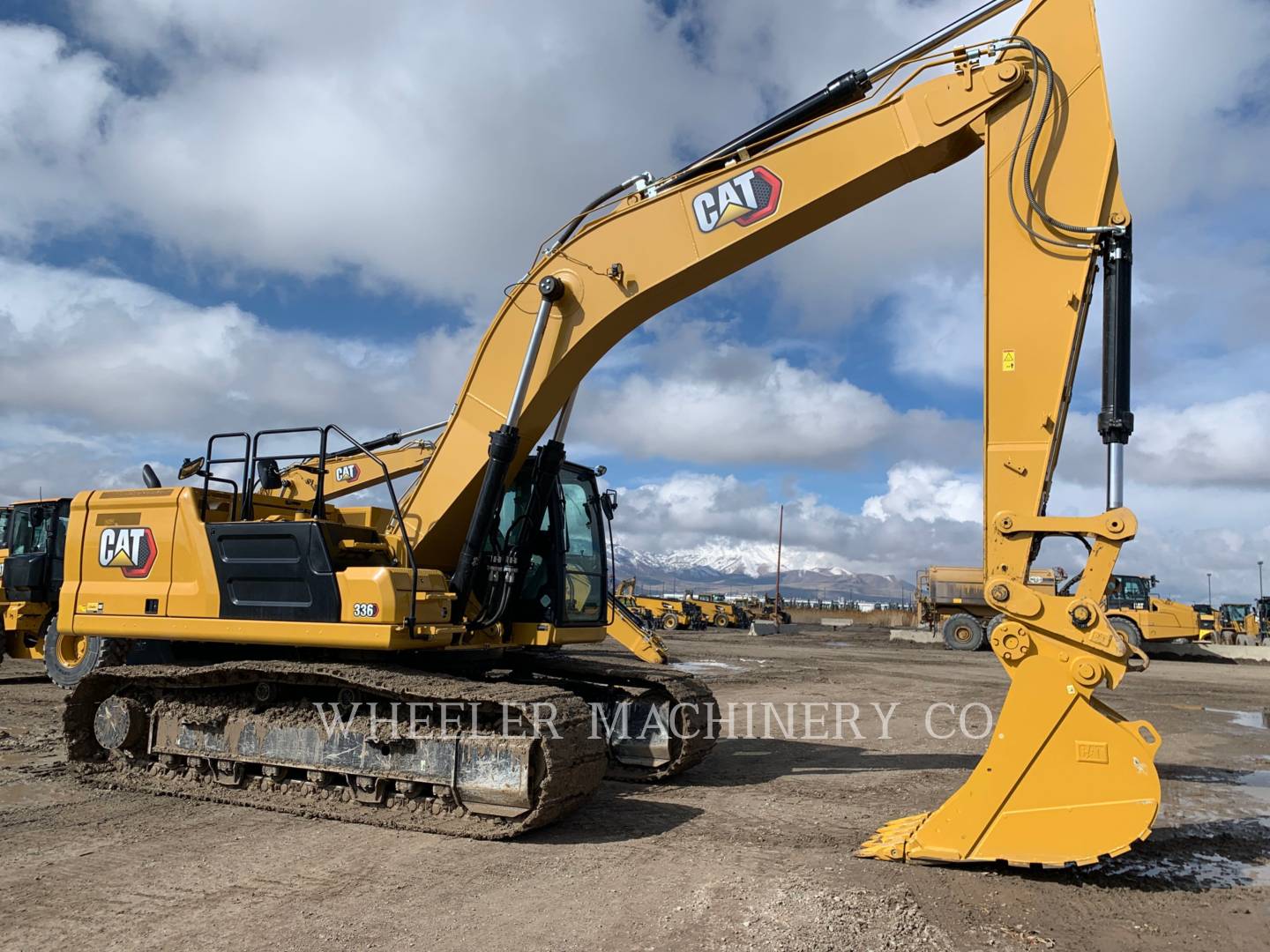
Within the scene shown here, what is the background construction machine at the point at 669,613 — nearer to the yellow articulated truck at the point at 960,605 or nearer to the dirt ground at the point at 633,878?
the yellow articulated truck at the point at 960,605

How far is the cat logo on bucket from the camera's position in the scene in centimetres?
813

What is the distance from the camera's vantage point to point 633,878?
5.70 meters

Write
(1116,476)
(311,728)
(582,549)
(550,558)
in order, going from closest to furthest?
(1116,476)
(311,728)
(550,558)
(582,549)

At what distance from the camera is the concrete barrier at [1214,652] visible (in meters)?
30.4

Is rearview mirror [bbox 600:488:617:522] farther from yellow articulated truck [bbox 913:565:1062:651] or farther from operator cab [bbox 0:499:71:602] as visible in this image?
yellow articulated truck [bbox 913:565:1062:651]

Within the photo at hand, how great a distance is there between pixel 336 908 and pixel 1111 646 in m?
4.57

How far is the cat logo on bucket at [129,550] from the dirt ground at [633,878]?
1.85 m

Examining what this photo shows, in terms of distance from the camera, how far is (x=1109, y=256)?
595 cm

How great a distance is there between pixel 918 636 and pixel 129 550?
108ft

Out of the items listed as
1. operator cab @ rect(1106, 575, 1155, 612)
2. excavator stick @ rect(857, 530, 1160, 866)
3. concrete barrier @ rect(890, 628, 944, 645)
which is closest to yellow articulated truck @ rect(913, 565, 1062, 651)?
concrete barrier @ rect(890, 628, 944, 645)

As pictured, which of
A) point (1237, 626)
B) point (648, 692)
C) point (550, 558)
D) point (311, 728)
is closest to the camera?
point (311, 728)

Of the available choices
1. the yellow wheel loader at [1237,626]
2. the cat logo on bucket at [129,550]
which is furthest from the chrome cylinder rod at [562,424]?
the yellow wheel loader at [1237,626]

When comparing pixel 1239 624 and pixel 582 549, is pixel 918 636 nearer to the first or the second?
pixel 1239 624

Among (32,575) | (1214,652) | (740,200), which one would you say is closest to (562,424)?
(740,200)
